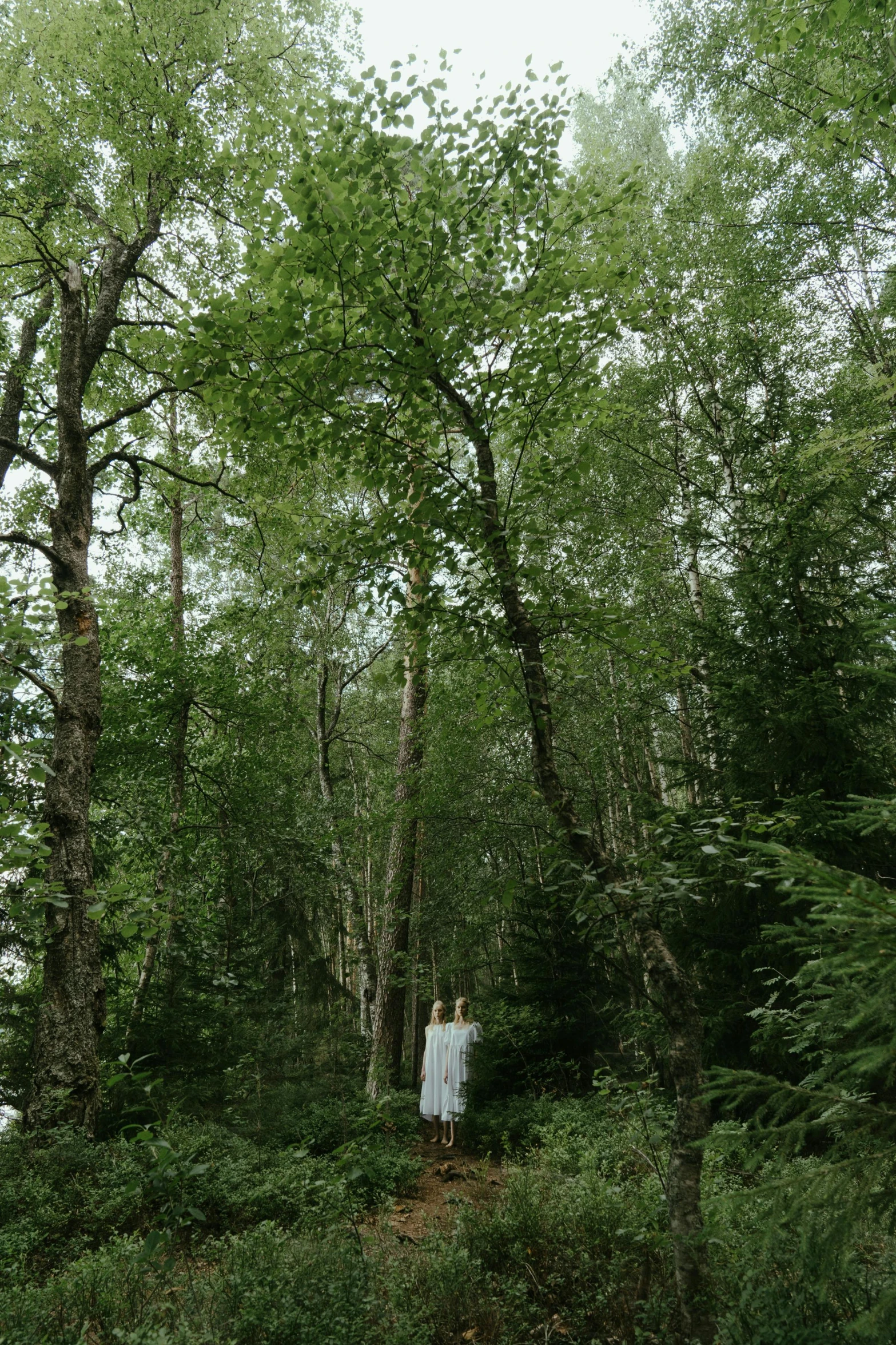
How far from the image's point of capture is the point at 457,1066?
29.7 ft

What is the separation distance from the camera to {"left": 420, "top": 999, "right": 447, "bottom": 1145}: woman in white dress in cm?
932

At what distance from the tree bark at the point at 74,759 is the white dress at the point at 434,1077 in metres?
4.37

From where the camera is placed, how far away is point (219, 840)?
10.6 meters

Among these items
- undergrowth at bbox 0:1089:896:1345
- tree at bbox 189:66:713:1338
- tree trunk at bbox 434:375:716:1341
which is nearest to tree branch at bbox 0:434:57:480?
tree at bbox 189:66:713:1338

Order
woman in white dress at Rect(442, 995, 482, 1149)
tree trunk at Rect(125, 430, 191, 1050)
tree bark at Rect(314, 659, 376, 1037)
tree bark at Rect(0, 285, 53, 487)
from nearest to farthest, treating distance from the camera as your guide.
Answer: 1. tree bark at Rect(0, 285, 53, 487)
2. tree trunk at Rect(125, 430, 191, 1050)
3. woman in white dress at Rect(442, 995, 482, 1149)
4. tree bark at Rect(314, 659, 376, 1037)

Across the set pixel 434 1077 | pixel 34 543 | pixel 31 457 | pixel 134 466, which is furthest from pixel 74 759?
pixel 434 1077

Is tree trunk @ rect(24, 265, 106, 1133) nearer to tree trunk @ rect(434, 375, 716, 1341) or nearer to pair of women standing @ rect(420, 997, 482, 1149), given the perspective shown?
tree trunk @ rect(434, 375, 716, 1341)

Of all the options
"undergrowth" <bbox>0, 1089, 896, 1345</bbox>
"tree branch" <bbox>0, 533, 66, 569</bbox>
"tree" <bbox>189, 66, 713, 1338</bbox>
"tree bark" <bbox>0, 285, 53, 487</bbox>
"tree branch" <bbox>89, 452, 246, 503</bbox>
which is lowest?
"undergrowth" <bbox>0, 1089, 896, 1345</bbox>

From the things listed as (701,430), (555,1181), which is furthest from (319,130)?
(701,430)

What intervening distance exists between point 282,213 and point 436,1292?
17.7ft

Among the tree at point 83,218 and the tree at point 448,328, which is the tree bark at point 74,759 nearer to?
the tree at point 83,218

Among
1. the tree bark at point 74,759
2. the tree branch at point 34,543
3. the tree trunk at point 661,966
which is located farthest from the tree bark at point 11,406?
the tree trunk at point 661,966

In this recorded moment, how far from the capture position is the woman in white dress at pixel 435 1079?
932 cm

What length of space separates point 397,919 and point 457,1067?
185 centimetres
